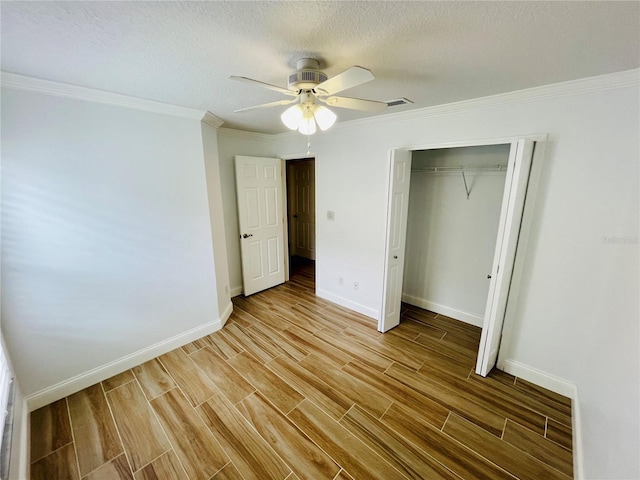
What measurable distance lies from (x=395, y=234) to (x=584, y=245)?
1461mm

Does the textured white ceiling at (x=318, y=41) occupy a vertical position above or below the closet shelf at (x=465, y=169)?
above

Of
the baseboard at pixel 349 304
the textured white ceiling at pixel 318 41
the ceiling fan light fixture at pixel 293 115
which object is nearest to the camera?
the textured white ceiling at pixel 318 41

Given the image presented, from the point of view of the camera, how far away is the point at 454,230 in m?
3.15

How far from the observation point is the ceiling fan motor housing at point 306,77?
140 centimetres

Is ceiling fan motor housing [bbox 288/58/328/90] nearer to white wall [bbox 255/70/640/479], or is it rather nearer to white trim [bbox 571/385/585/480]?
white wall [bbox 255/70/640/479]

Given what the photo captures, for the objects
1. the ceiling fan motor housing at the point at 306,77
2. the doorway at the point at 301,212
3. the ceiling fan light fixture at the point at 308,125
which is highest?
the ceiling fan motor housing at the point at 306,77

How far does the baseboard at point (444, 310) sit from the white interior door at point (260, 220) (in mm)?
2132

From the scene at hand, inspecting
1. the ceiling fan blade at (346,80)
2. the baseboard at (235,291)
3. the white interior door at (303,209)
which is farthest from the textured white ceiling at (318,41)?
the white interior door at (303,209)

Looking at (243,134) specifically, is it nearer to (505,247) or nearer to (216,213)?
(216,213)

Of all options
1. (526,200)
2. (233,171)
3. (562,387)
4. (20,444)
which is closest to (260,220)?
(233,171)

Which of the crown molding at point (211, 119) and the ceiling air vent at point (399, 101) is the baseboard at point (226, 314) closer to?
the crown molding at point (211, 119)

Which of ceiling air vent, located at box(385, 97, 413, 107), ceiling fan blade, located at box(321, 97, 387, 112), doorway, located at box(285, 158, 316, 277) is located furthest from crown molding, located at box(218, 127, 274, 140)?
ceiling fan blade, located at box(321, 97, 387, 112)

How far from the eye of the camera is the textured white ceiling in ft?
3.54

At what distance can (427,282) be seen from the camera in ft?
11.5
